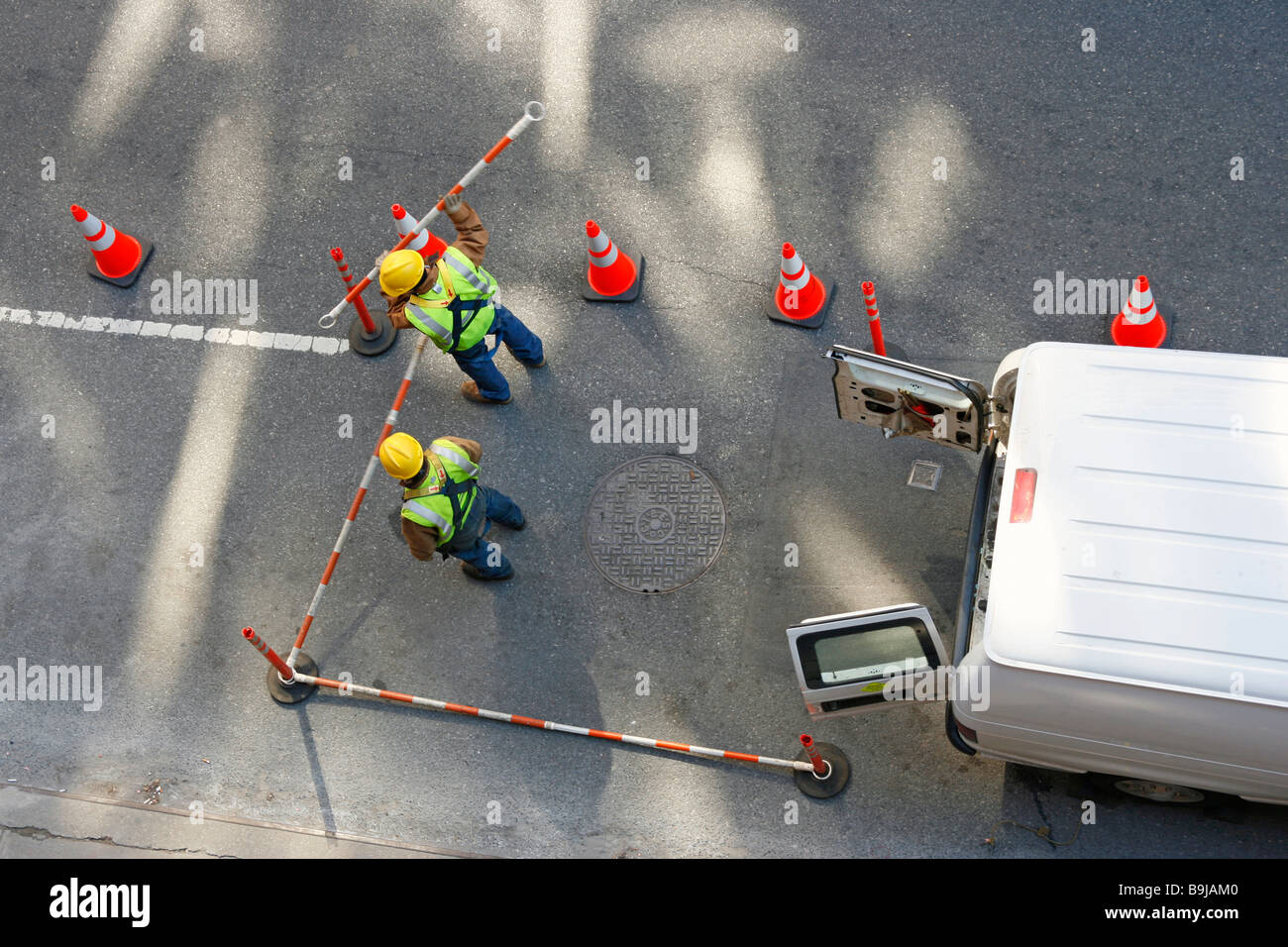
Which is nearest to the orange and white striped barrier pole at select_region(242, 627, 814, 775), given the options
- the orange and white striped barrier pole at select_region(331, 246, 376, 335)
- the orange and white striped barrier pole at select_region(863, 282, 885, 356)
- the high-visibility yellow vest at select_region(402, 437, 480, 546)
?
the high-visibility yellow vest at select_region(402, 437, 480, 546)

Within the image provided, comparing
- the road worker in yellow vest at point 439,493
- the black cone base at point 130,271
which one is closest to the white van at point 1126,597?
the road worker in yellow vest at point 439,493

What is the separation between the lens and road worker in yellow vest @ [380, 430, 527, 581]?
254 inches

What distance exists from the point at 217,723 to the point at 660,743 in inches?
120

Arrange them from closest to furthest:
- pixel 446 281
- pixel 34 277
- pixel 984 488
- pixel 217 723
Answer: pixel 984 488
pixel 446 281
pixel 217 723
pixel 34 277

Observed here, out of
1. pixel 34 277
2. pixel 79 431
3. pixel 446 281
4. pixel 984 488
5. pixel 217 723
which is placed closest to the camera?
pixel 984 488

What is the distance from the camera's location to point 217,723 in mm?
7504

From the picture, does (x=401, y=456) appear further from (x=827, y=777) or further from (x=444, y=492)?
(x=827, y=777)

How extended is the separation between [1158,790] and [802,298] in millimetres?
3953

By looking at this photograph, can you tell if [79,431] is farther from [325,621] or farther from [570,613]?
[570,613]

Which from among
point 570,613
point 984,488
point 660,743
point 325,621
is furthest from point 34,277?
point 984,488

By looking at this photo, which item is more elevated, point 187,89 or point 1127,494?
point 187,89

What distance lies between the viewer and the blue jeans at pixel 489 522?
7.19 meters

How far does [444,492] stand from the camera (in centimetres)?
670

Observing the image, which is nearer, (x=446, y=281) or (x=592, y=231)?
(x=446, y=281)
